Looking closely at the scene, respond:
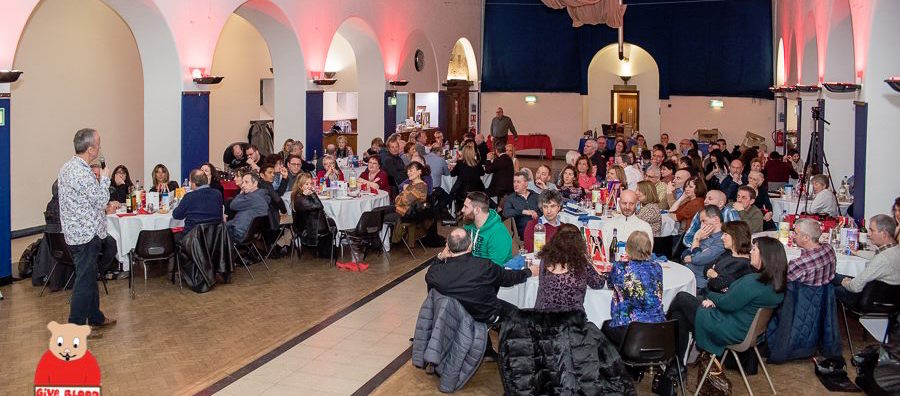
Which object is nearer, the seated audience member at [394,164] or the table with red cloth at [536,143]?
the seated audience member at [394,164]

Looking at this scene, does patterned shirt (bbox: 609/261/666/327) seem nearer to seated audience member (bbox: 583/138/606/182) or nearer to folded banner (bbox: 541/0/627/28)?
seated audience member (bbox: 583/138/606/182)

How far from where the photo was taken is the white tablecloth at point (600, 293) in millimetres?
6922

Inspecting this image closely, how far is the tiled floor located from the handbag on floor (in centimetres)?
251

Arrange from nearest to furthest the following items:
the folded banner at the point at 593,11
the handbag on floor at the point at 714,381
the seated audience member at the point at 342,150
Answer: the handbag on floor at the point at 714,381
the seated audience member at the point at 342,150
the folded banner at the point at 593,11

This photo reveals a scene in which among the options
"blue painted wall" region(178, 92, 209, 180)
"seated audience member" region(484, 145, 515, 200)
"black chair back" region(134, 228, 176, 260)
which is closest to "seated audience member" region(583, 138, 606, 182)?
"seated audience member" region(484, 145, 515, 200)

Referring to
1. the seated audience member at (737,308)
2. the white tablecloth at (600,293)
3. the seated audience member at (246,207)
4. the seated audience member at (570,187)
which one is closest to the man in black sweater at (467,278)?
the white tablecloth at (600,293)

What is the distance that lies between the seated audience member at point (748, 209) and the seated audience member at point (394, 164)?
19.4ft

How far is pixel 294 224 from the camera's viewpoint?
11445 millimetres

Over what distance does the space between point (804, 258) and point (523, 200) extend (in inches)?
139

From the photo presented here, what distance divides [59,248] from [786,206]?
8.48 m

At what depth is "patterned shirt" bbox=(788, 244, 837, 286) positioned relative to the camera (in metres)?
7.32

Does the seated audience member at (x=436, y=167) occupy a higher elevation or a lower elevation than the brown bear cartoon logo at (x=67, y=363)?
higher

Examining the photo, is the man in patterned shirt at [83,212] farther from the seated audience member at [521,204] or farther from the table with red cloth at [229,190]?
the table with red cloth at [229,190]

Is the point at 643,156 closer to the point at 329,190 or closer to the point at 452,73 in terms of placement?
the point at 329,190
